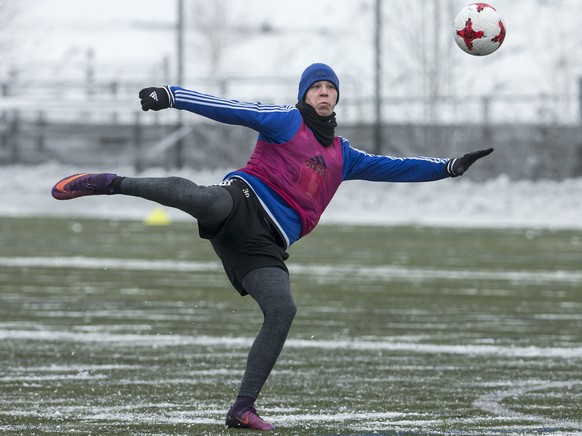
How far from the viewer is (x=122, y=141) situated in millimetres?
39938

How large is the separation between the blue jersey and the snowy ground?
21.2 metres

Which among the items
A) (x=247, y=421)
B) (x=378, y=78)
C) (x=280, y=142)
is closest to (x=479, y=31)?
(x=280, y=142)

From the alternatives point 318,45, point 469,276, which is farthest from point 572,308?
point 318,45

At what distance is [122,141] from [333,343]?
95.3 feet

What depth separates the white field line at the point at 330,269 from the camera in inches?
687

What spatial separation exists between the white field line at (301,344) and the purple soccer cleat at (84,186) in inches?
137

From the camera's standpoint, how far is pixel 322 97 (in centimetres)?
794

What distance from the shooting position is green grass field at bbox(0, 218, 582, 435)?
7.92m

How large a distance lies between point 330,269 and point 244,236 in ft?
35.3

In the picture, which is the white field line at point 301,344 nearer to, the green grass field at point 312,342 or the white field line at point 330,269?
the green grass field at point 312,342

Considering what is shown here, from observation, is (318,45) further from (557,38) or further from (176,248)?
(176,248)

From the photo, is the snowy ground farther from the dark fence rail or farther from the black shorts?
the black shorts

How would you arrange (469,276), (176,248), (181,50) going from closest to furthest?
(469,276) → (176,248) → (181,50)

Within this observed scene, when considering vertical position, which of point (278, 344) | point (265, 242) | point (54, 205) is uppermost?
point (265, 242)
